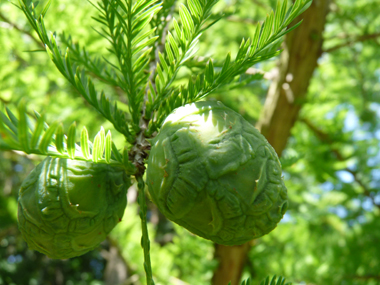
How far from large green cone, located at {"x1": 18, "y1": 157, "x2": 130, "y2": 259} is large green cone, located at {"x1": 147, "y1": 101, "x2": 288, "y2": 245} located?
0.15 metres

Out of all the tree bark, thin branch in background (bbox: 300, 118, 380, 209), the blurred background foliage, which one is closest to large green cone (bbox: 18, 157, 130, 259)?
the blurred background foliage

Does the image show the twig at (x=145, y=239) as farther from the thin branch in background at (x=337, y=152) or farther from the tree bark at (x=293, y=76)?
the thin branch in background at (x=337, y=152)

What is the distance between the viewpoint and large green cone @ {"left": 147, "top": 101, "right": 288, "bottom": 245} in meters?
0.60

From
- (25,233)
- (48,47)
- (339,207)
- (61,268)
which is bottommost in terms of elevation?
(61,268)

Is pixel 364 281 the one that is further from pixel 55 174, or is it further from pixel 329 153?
pixel 55 174

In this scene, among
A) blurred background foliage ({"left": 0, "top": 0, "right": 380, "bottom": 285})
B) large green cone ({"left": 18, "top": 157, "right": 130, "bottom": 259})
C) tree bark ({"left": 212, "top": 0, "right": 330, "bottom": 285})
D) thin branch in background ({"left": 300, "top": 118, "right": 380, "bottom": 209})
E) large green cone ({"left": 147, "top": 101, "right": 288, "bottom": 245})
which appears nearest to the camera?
large green cone ({"left": 147, "top": 101, "right": 288, "bottom": 245})

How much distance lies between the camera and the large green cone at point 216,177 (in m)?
0.60

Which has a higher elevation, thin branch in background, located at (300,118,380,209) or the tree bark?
the tree bark

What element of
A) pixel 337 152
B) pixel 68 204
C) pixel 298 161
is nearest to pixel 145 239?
pixel 68 204

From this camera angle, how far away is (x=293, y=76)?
187cm

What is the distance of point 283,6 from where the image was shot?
0.62 m

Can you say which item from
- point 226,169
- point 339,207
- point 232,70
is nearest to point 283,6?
point 232,70

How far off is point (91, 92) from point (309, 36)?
1.48 metres

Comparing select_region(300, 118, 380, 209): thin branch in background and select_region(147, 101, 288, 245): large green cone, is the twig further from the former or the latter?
select_region(300, 118, 380, 209): thin branch in background
